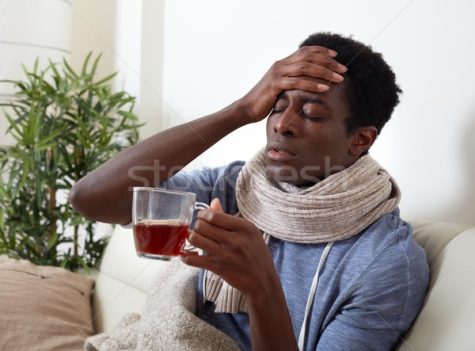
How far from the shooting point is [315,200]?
1290 mm

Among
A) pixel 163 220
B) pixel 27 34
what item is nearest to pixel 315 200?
pixel 163 220

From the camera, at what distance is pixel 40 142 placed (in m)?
2.43

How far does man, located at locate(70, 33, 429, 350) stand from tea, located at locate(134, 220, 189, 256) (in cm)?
18

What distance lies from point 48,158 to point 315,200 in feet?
5.13

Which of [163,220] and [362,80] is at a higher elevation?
[362,80]

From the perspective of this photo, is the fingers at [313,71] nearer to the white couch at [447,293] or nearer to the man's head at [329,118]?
the man's head at [329,118]

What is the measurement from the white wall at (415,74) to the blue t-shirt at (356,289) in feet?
0.73

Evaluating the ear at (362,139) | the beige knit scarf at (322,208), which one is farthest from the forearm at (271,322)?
the ear at (362,139)

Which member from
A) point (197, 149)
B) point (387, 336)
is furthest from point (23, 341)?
point (387, 336)

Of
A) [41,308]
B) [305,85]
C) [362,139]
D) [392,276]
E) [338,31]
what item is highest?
[338,31]

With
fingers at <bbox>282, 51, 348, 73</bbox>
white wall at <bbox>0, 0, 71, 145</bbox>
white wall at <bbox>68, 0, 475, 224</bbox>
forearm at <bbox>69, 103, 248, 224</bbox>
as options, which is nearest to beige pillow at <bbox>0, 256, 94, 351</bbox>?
forearm at <bbox>69, 103, 248, 224</bbox>

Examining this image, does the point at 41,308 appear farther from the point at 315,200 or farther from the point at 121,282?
the point at 315,200

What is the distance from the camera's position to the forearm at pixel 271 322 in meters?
1.05

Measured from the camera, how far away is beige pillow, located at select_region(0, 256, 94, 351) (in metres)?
1.79
